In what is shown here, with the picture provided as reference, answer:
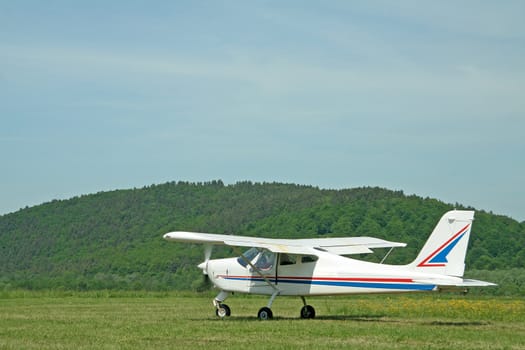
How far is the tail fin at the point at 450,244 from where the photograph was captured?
63.7ft

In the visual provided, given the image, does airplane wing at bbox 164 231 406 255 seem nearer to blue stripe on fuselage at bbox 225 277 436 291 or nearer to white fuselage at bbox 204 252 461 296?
white fuselage at bbox 204 252 461 296

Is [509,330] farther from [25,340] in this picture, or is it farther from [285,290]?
[25,340]

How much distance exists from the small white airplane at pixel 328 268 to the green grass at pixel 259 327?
2.66 ft

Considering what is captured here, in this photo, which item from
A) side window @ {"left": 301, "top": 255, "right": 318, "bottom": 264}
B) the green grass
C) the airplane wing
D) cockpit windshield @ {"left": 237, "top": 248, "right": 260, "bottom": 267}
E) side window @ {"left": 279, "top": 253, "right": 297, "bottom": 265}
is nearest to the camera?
the green grass

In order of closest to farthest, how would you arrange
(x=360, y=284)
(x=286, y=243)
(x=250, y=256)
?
(x=360, y=284)
(x=250, y=256)
(x=286, y=243)

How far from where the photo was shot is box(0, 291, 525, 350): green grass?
15.5 meters

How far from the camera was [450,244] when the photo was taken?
63.8ft

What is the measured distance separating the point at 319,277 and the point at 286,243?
1706 mm

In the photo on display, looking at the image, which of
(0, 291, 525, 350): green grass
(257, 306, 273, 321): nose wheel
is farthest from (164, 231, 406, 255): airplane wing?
(0, 291, 525, 350): green grass

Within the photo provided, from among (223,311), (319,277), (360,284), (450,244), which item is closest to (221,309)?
(223,311)

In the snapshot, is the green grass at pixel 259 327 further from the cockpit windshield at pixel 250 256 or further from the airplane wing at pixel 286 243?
the airplane wing at pixel 286 243

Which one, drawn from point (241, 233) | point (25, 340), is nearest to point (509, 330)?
point (25, 340)

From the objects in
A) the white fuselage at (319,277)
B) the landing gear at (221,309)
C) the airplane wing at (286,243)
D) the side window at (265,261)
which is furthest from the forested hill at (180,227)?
the side window at (265,261)

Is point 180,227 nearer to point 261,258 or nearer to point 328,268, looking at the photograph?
point 261,258
